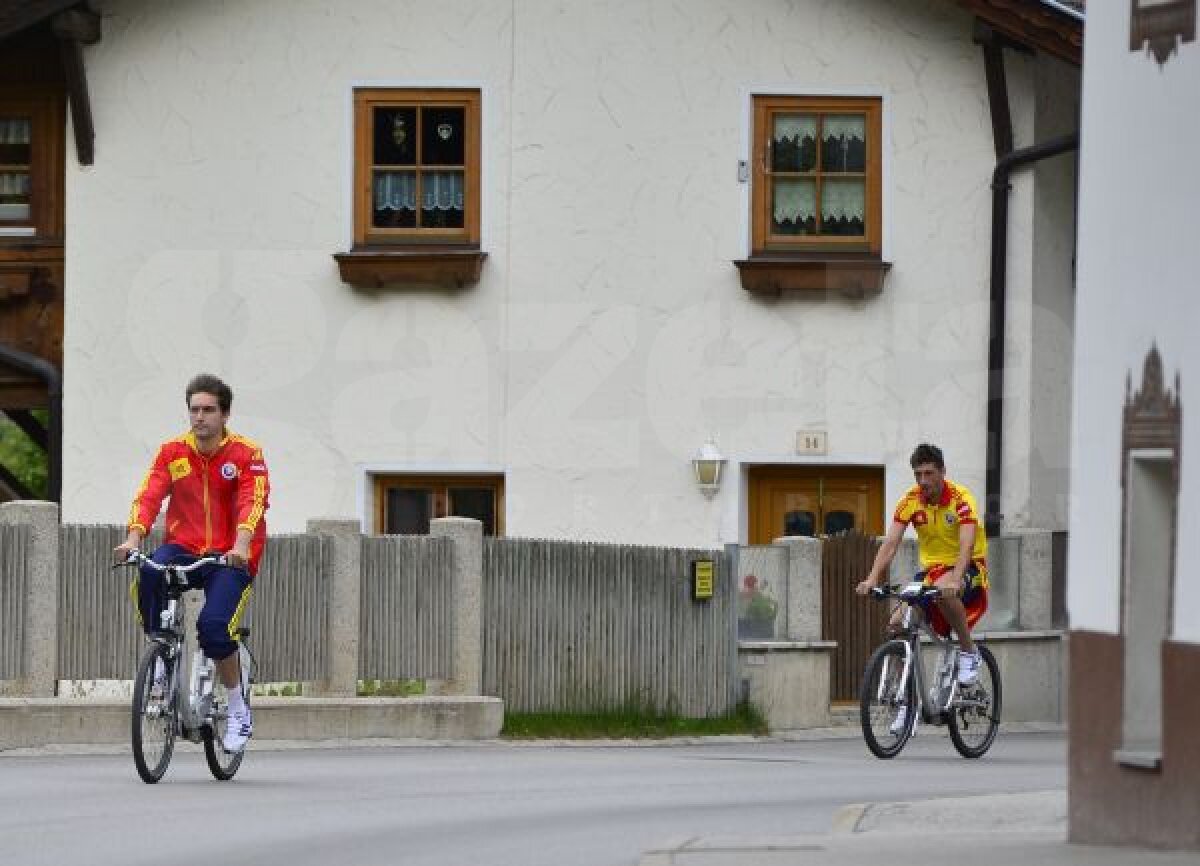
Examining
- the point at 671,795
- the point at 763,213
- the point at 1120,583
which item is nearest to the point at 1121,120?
the point at 1120,583

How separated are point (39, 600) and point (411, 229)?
6.97 meters

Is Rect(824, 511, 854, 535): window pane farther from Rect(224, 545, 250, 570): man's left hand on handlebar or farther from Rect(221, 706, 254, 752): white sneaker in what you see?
Rect(224, 545, 250, 570): man's left hand on handlebar

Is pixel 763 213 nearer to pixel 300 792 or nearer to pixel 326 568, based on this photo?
pixel 326 568

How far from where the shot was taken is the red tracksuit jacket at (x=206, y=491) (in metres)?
14.5

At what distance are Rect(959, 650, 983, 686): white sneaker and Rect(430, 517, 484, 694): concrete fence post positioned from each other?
3.21m

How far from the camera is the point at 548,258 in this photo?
24609 mm

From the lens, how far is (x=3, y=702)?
58.2ft

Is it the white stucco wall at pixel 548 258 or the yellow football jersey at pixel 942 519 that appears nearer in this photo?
the yellow football jersey at pixel 942 519

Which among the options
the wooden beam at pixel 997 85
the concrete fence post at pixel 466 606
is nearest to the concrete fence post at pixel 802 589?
the concrete fence post at pixel 466 606

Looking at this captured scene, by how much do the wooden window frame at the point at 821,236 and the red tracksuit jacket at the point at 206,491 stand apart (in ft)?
33.9

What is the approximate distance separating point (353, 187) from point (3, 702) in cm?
788

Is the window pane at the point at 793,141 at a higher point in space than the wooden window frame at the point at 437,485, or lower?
higher

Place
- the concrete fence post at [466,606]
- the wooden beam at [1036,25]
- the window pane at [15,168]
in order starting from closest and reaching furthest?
the concrete fence post at [466,606], the wooden beam at [1036,25], the window pane at [15,168]

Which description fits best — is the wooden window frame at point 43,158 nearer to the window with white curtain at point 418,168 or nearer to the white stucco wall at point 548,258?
the white stucco wall at point 548,258
